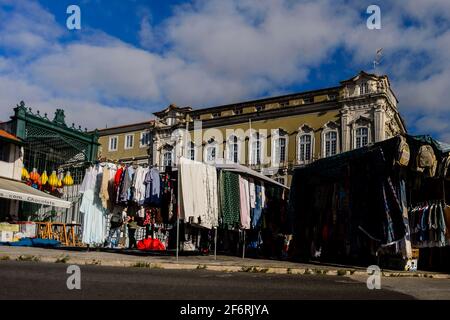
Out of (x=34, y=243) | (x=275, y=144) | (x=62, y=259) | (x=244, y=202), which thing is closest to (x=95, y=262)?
Answer: (x=62, y=259)

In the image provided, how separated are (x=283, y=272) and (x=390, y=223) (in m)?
3.13

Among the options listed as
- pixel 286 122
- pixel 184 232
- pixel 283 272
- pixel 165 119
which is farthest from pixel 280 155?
pixel 283 272

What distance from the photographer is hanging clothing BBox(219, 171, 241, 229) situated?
14781 mm

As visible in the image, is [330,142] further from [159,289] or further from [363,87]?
[159,289]

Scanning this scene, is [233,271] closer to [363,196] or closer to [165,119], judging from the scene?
[363,196]

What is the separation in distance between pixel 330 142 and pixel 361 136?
2.72 m

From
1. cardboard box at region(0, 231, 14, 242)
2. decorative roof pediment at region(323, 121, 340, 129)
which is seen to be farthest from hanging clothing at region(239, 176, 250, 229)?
decorative roof pediment at region(323, 121, 340, 129)

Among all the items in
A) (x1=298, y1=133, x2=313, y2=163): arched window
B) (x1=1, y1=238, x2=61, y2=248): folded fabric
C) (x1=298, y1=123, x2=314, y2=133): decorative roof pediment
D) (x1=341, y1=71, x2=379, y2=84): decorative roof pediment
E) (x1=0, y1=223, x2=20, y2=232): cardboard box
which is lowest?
(x1=1, y1=238, x2=61, y2=248): folded fabric

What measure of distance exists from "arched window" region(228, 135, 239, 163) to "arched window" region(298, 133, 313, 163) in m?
5.84

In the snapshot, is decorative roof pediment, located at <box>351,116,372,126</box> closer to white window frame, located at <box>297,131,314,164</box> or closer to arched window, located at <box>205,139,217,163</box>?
white window frame, located at <box>297,131,314,164</box>

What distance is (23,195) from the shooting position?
75.8 feet

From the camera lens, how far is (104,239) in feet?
50.1

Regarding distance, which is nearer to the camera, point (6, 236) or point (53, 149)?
point (6, 236)

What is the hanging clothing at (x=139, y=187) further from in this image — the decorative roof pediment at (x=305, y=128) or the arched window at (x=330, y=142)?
the decorative roof pediment at (x=305, y=128)
